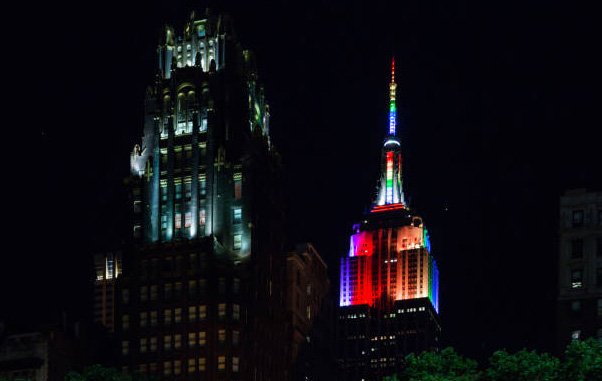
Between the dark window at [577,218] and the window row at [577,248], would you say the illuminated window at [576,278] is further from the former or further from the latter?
the dark window at [577,218]

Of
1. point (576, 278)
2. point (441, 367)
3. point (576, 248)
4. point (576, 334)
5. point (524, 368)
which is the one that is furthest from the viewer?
point (576, 248)

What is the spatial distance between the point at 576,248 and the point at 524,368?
159 ft

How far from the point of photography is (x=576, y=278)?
182 m

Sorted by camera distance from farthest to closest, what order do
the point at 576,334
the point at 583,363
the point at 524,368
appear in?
the point at 576,334
the point at 524,368
the point at 583,363

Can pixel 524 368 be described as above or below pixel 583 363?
below

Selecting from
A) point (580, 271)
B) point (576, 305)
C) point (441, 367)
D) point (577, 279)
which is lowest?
point (441, 367)

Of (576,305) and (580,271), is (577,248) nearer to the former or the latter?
(580,271)

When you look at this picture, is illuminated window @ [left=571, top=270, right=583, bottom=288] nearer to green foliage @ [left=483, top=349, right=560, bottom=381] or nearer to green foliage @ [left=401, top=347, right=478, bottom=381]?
green foliage @ [left=401, top=347, right=478, bottom=381]

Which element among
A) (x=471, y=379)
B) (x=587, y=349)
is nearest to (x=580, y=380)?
(x=587, y=349)

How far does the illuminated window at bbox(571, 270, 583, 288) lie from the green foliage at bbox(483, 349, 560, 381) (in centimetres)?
4380

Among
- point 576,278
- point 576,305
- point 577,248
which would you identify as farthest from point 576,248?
Result: point 576,305

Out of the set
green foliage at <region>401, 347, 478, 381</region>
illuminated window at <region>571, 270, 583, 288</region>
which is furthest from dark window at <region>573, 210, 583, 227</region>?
green foliage at <region>401, 347, 478, 381</region>

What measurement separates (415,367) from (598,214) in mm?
46366

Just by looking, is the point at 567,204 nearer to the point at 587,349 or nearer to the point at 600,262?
the point at 600,262
